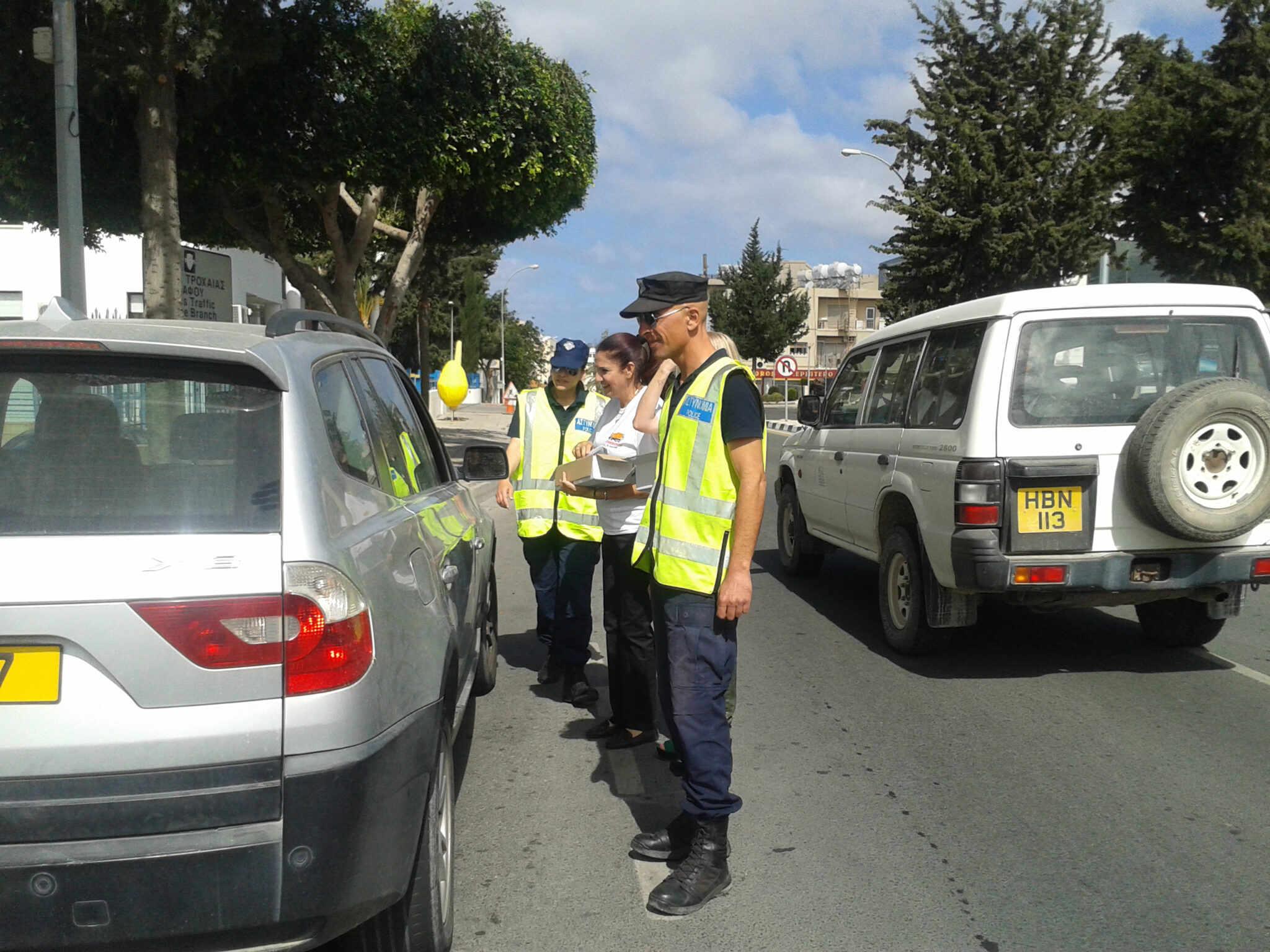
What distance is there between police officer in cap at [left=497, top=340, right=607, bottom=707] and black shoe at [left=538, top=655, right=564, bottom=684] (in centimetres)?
2

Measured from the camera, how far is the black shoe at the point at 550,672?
6.21m

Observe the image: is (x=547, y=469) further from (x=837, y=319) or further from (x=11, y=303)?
(x=837, y=319)

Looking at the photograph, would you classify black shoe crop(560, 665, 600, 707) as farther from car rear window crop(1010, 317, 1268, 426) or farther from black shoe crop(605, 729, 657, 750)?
car rear window crop(1010, 317, 1268, 426)

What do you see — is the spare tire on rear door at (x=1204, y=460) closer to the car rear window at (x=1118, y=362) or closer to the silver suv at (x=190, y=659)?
the car rear window at (x=1118, y=362)

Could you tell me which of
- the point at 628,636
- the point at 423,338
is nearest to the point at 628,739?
the point at 628,636

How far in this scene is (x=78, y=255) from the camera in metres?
9.11

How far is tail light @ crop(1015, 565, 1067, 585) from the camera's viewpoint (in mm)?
5617

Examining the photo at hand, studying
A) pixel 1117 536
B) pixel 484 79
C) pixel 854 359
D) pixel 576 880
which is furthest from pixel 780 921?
pixel 484 79

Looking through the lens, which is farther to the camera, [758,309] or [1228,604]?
[758,309]

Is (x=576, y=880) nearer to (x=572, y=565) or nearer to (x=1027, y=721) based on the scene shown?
(x=572, y=565)

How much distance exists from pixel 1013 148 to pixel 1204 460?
22716mm

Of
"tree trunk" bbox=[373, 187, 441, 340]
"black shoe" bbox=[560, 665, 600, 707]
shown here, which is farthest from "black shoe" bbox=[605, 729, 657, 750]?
"tree trunk" bbox=[373, 187, 441, 340]

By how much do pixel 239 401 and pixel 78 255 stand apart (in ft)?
24.9

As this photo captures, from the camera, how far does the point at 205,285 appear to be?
40.1 ft
